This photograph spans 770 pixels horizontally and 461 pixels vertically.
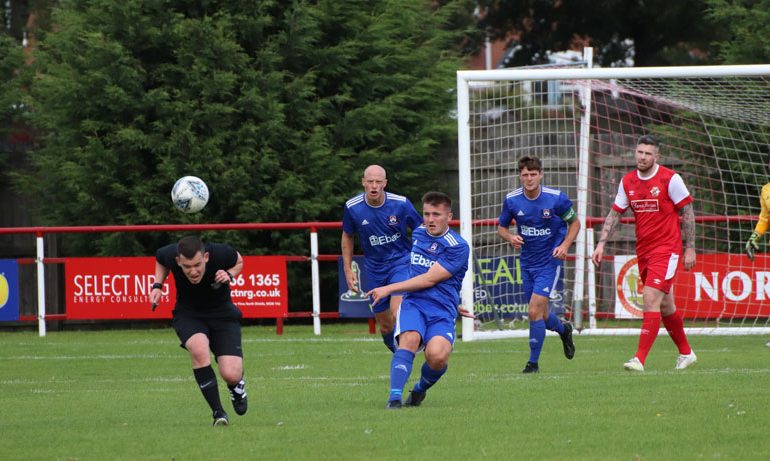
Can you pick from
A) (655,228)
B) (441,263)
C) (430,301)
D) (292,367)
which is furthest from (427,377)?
(292,367)

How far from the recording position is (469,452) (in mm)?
7180

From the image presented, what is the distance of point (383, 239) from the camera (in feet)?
41.4

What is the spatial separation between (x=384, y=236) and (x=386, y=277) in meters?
0.41

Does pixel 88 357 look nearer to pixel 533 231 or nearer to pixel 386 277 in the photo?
pixel 386 277

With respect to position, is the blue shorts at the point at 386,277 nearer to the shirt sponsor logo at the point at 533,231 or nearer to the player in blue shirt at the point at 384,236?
the player in blue shirt at the point at 384,236

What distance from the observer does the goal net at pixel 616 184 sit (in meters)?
16.4

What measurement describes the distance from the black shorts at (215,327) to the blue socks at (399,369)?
1105mm

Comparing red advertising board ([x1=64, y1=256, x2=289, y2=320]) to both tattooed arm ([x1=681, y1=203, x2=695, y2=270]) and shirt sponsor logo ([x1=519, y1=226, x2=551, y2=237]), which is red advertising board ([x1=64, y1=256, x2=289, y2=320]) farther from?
tattooed arm ([x1=681, y1=203, x2=695, y2=270])

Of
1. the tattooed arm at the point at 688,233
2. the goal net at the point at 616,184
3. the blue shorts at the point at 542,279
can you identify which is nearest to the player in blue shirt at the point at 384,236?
the blue shorts at the point at 542,279

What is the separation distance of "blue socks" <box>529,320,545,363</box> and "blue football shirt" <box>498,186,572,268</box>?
25.9 inches

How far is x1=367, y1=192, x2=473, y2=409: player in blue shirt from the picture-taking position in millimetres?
9180

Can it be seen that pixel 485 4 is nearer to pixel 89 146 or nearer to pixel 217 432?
pixel 89 146

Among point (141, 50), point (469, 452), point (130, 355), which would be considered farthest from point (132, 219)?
point (469, 452)

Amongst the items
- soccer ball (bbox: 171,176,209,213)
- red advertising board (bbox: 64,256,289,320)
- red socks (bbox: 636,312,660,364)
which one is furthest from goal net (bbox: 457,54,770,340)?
soccer ball (bbox: 171,176,209,213)
